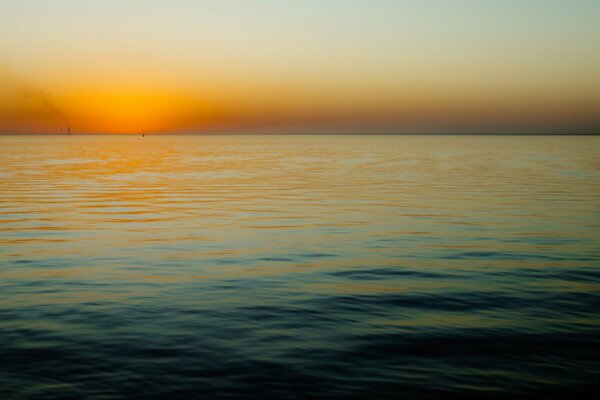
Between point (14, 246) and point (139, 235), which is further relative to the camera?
point (139, 235)

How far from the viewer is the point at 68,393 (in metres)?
8.16

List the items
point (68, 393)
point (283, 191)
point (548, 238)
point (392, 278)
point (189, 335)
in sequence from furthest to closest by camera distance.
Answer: point (283, 191) < point (548, 238) < point (392, 278) < point (189, 335) < point (68, 393)

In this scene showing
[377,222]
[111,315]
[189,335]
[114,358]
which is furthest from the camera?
[377,222]

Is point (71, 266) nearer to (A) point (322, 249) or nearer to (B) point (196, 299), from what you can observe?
(B) point (196, 299)

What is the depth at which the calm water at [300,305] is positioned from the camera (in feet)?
28.7

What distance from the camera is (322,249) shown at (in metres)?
18.8

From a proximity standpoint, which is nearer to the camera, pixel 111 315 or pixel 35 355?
pixel 35 355

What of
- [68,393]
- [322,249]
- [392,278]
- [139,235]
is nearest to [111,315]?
[68,393]

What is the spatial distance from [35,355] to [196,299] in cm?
386

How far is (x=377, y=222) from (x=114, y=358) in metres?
16.0

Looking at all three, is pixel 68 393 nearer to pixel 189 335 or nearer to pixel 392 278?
pixel 189 335

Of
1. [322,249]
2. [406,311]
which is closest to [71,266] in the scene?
[322,249]

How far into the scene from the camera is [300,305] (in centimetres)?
1259

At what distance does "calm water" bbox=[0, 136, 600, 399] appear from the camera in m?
8.74
